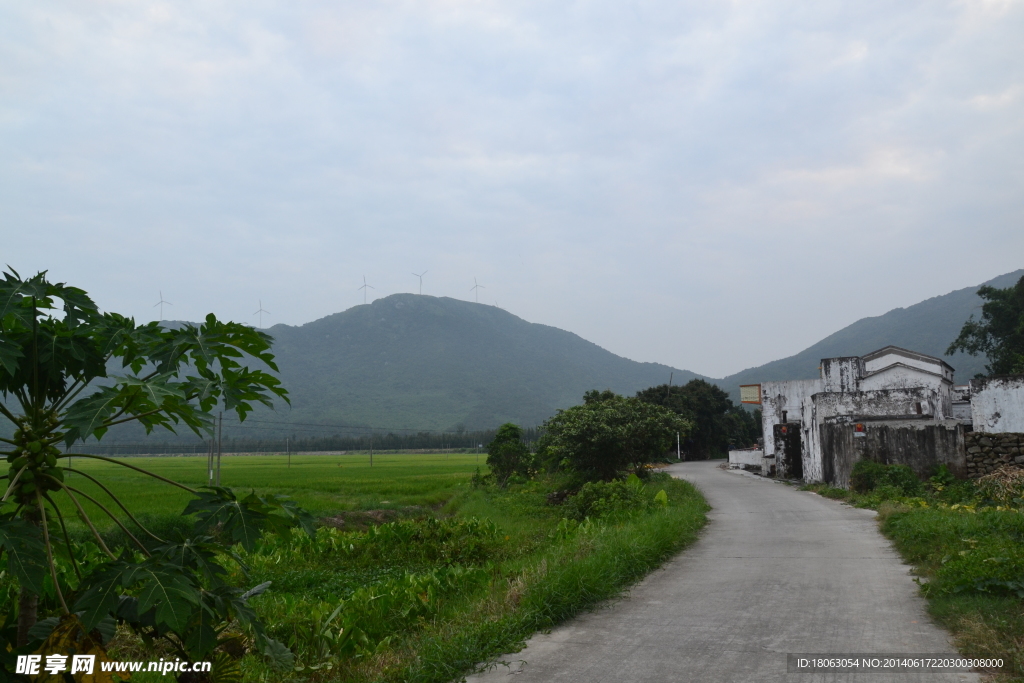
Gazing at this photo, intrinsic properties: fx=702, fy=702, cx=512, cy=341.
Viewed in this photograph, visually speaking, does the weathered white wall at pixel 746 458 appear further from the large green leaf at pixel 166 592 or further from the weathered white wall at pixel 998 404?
the large green leaf at pixel 166 592

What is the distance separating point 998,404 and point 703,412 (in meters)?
37.6

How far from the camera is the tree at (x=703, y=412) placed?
52844 mm

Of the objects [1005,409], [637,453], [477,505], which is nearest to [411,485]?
[477,505]

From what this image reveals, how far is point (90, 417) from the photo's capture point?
8.46ft

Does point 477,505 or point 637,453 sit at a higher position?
point 637,453

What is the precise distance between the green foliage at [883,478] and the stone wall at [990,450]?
1.44 m

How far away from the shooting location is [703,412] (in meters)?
55.1

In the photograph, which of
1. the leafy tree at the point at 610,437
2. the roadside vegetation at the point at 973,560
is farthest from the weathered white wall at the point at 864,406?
the roadside vegetation at the point at 973,560

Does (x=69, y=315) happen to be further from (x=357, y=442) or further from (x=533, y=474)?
(x=357, y=442)

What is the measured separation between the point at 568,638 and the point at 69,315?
14.7 ft

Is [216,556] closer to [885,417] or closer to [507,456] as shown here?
[885,417]

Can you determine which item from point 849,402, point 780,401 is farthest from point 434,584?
point 780,401

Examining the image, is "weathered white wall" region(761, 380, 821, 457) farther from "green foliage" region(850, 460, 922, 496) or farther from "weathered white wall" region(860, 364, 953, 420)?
"green foliage" region(850, 460, 922, 496)

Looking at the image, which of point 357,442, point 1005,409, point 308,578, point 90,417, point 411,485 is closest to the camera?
point 90,417
